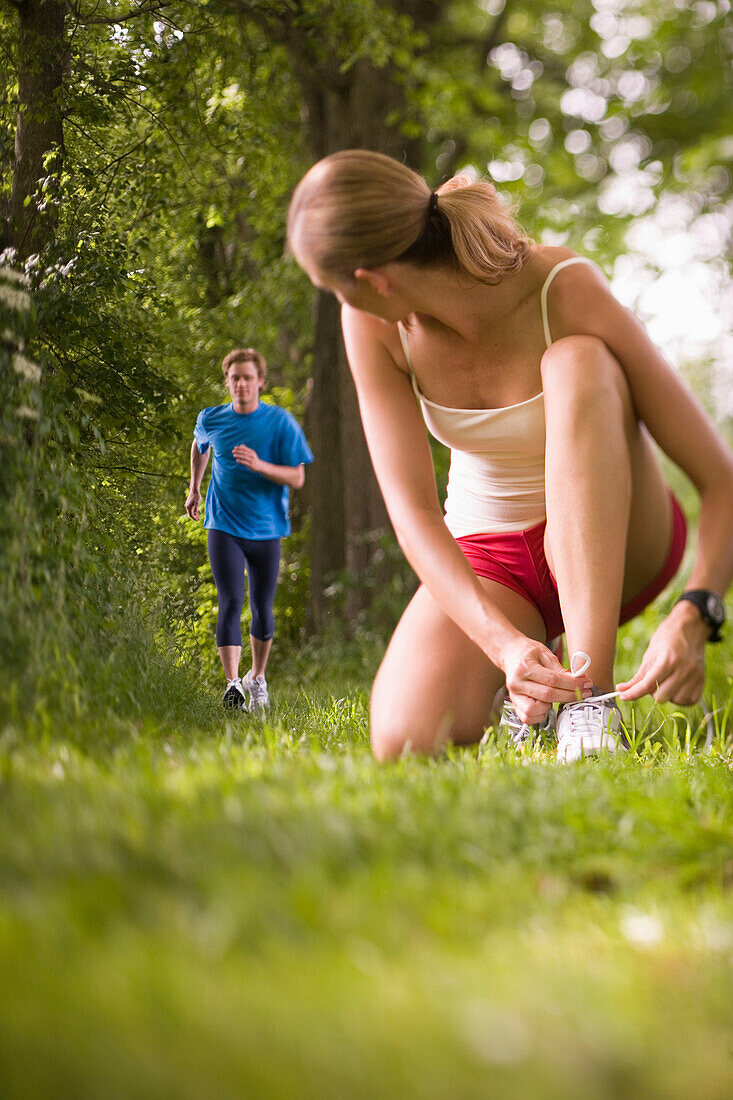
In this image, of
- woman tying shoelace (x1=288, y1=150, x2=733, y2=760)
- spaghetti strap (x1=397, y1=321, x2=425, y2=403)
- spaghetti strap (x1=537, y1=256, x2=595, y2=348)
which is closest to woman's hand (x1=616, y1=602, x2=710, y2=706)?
woman tying shoelace (x1=288, y1=150, x2=733, y2=760)

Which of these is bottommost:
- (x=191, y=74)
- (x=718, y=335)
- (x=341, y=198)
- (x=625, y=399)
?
(x=625, y=399)

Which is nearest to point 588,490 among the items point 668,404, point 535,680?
point 668,404

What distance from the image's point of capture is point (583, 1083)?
0.75 meters

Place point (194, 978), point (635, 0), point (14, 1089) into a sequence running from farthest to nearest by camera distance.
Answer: point (635, 0), point (194, 978), point (14, 1089)

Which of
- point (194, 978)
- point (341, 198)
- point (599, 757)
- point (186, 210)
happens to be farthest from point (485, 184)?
point (194, 978)

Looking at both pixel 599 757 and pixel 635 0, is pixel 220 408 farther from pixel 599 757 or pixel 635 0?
pixel 635 0

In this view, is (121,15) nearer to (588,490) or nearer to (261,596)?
(261,596)

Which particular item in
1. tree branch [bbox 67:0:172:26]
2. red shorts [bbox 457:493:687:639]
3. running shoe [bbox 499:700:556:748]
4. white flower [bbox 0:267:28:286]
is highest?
tree branch [bbox 67:0:172:26]

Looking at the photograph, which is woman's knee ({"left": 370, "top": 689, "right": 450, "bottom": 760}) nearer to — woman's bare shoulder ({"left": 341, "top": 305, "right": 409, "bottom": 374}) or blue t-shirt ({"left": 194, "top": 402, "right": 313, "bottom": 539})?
blue t-shirt ({"left": 194, "top": 402, "right": 313, "bottom": 539})

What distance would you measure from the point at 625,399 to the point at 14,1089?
6.24 ft

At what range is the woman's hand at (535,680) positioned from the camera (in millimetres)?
1879

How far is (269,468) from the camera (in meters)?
2.38

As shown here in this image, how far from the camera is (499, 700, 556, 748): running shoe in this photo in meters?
2.14

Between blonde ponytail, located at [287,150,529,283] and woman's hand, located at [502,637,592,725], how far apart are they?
87 centimetres
